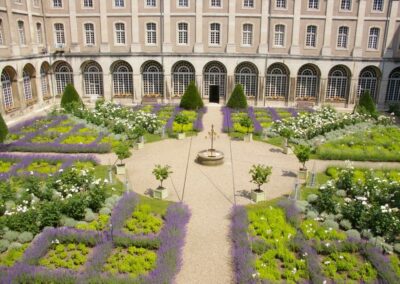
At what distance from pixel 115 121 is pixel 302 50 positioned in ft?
56.3

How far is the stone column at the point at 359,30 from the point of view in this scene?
101 feet

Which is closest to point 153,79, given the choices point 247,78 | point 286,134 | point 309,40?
point 247,78

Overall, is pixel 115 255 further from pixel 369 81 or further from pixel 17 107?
pixel 369 81

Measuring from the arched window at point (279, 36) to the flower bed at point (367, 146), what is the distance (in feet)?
37.7

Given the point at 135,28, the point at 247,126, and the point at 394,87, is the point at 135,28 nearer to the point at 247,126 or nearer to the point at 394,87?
the point at 247,126

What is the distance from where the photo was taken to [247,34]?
32.1 m

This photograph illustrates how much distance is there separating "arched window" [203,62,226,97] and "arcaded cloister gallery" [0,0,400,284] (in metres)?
0.10

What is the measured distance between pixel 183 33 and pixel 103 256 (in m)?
25.2

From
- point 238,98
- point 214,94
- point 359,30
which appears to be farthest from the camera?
point 214,94

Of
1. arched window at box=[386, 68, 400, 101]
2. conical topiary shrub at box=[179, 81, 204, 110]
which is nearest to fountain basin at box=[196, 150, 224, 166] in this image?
conical topiary shrub at box=[179, 81, 204, 110]

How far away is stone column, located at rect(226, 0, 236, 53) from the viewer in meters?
31.5

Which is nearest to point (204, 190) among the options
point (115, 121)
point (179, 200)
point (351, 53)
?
point (179, 200)

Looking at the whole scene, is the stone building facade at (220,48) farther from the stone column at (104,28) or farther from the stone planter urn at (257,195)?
the stone planter urn at (257,195)

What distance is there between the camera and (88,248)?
1106cm
